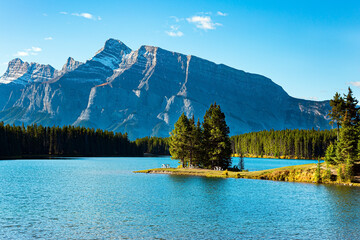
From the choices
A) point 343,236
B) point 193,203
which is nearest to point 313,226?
point 343,236

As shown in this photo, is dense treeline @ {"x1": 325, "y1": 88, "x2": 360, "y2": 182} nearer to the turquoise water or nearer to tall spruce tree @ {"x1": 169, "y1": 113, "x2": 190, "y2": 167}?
the turquoise water

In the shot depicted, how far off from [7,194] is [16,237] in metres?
29.5

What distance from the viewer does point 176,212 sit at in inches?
1884

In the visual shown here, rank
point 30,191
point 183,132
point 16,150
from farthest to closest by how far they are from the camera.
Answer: point 16,150 < point 183,132 < point 30,191

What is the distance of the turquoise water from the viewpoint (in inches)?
1460

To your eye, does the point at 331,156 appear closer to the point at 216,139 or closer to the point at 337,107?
the point at 337,107

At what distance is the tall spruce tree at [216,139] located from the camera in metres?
106

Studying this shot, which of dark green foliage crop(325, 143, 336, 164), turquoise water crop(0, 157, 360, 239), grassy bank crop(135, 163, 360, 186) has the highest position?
dark green foliage crop(325, 143, 336, 164)

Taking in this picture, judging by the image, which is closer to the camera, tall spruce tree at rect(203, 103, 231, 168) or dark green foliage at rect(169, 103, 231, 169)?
tall spruce tree at rect(203, 103, 231, 168)

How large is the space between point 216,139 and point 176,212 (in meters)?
60.0

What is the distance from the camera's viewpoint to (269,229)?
39.3 meters

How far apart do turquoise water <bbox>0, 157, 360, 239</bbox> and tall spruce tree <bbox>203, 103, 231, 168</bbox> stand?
32.3 m

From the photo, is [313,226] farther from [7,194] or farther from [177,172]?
[177,172]

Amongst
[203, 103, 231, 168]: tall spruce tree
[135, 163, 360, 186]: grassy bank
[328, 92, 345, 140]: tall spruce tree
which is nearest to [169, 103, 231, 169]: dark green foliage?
[203, 103, 231, 168]: tall spruce tree
